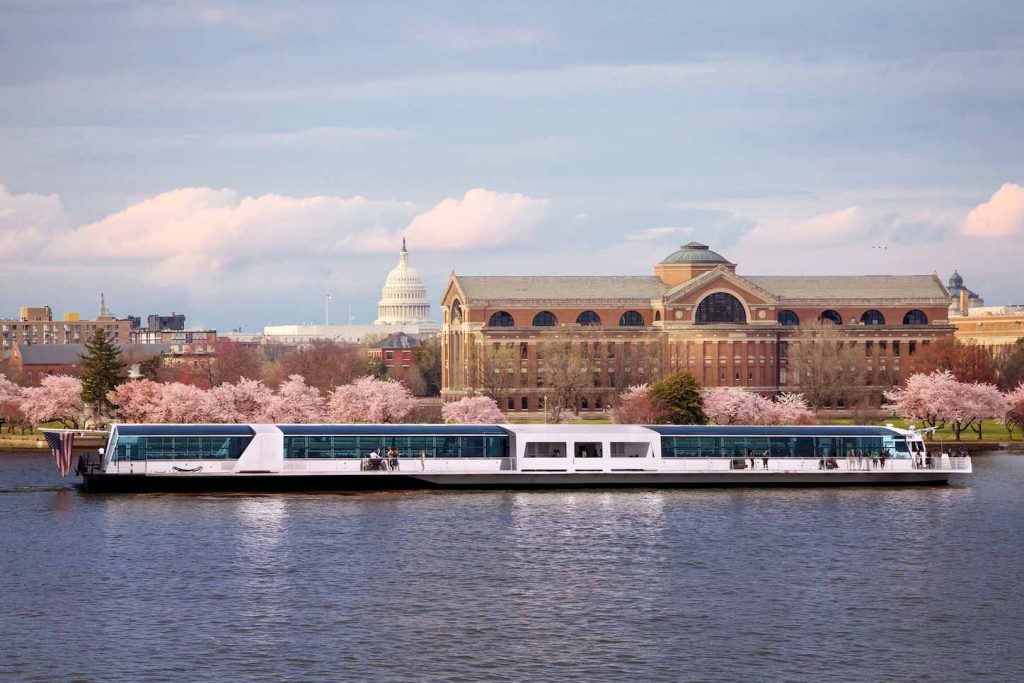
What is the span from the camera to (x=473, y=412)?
517 ft

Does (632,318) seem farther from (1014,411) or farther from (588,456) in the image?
(588,456)

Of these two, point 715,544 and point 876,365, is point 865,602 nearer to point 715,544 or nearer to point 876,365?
point 715,544

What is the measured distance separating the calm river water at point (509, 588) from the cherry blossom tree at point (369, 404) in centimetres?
5714

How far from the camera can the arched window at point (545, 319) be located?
195 meters

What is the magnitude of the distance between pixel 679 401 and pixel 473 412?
21.6 m

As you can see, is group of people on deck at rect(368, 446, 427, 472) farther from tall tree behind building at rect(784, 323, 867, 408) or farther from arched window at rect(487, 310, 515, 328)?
arched window at rect(487, 310, 515, 328)

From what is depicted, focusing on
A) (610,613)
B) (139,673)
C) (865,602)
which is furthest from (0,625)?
(865,602)

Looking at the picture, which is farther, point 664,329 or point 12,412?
point 664,329

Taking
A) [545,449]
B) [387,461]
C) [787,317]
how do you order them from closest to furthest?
[387,461] → [545,449] → [787,317]

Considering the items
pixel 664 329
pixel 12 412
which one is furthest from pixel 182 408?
pixel 664 329

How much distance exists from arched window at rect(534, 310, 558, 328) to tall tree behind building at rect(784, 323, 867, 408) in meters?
27.3

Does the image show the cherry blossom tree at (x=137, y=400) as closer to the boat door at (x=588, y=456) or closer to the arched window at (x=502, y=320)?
the arched window at (x=502, y=320)

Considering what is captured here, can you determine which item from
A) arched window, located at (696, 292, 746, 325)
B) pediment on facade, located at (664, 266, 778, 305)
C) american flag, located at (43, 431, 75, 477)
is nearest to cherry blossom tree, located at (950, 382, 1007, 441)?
pediment on facade, located at (664, 266, 778, 305)

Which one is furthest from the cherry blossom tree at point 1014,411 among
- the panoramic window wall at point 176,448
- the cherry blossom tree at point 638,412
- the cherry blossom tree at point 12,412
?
the cherry blossom tree at point 12,412
